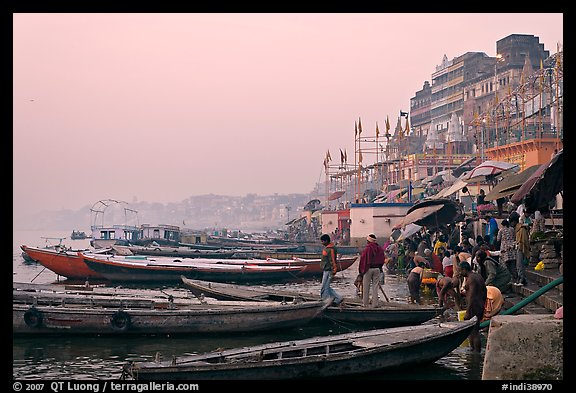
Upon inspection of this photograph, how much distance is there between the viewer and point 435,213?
24281 mm

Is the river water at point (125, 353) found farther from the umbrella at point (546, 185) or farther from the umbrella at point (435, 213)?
the umbrella at point (435, 213)

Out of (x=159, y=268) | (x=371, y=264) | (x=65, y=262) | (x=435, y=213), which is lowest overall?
(x=159, y=268)

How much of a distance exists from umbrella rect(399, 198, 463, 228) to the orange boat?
1327 cm

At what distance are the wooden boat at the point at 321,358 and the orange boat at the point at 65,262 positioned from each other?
1764 centimetres

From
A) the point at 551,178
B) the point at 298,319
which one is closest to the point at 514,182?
the point at 551,178

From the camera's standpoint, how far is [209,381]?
891cm

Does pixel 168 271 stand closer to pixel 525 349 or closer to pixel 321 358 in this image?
pixel 321 358

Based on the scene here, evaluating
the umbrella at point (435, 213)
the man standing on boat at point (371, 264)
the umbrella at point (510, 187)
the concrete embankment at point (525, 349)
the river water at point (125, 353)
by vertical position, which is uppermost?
the umbrella at point (510, 187)

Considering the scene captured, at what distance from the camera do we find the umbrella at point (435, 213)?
24.1 meters

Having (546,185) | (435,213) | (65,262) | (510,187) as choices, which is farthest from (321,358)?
(65,262)

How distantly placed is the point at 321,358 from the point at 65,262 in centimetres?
1963

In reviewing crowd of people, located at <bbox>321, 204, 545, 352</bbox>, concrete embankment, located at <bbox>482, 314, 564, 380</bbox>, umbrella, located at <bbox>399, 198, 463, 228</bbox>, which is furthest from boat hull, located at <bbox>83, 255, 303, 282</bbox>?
concrete embankment, located at <bbox>482, 314, 564, 380</bbox>

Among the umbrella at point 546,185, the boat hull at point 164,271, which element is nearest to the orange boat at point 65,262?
the boat hull at point 164,271
